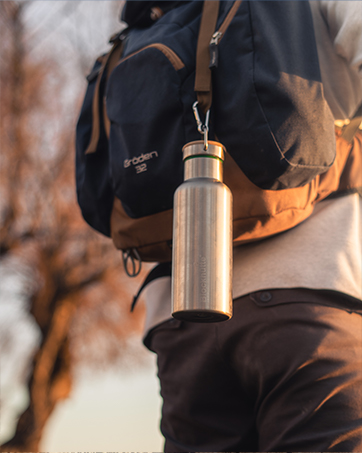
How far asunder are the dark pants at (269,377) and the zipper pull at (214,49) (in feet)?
1.55

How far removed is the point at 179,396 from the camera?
1.03m

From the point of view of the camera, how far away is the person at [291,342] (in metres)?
0.82

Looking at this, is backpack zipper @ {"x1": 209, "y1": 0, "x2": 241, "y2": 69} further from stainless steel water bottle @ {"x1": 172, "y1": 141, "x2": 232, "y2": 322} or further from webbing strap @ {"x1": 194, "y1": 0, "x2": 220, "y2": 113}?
stainless steel water bottle @ {"x1": 172, "y1": 141, "x2": 232, "y2": 322}

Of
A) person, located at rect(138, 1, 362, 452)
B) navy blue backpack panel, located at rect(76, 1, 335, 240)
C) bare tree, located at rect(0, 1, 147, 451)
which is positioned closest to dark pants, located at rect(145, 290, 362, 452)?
person, located at rect(138, 1, 362, 452)

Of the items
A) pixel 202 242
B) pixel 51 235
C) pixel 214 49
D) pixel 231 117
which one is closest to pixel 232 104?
pixel 231 117

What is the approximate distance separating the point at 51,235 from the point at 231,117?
5.33 m

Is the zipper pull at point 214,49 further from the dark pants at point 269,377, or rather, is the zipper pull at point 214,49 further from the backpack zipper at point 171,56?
the dark pants at point 269,377

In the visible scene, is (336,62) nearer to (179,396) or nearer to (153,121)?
(153,121)

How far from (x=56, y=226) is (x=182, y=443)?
5.18 metres

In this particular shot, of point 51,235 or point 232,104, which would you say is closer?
point 232,104

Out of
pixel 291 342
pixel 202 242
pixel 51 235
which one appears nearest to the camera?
pixel 202 242

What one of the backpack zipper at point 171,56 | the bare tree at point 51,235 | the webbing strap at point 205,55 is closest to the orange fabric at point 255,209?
the webbing strap at point 205,55

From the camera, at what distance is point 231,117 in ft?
2.81

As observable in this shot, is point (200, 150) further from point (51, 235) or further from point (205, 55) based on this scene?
point (51, 235)
